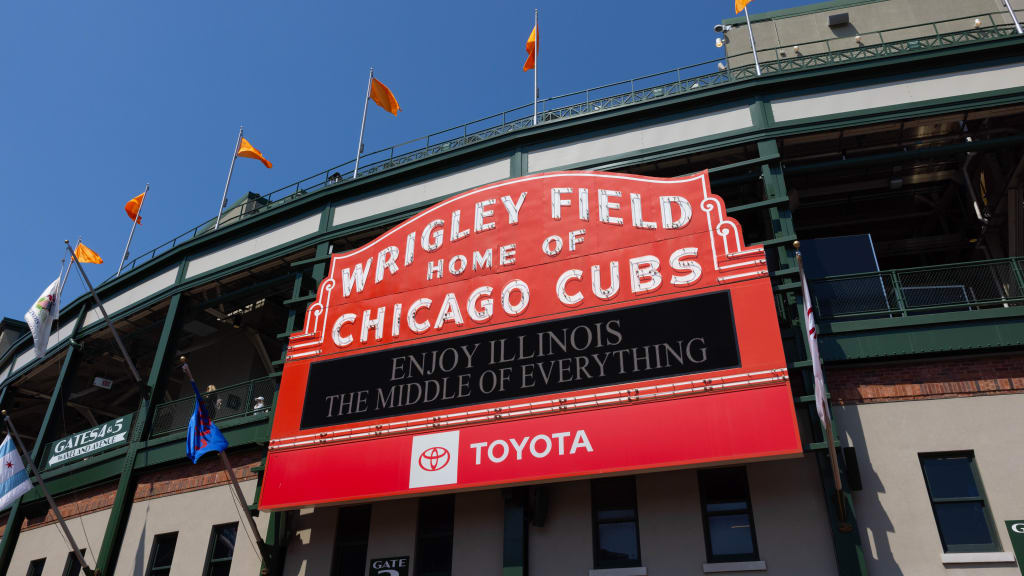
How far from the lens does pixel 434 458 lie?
14961 millimetres

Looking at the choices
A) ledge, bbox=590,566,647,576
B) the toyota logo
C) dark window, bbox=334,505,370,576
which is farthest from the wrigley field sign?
ledge, bbox=590,566,647,576

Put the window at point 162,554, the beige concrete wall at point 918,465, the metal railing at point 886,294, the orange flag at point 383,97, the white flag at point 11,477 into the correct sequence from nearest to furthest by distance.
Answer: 1. the beige concrete wall at point 918,465
2. the metal railing at point 886,294
3. the window at point 162,554
4. the white flag at point 11,477
5. the orange flag at point 383,97

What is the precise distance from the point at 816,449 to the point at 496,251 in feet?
25.2

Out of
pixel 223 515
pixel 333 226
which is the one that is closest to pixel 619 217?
pixel 333 226

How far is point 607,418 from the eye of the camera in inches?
544

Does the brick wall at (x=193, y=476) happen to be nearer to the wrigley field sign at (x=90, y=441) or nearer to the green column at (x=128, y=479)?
the green column at (x=128, y=479)

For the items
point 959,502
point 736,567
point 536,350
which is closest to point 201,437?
point 536,350

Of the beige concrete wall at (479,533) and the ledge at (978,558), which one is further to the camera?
the beige concrete wall at (479,533)

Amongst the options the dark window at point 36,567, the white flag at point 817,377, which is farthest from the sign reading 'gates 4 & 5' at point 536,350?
the dark window at point 36,567

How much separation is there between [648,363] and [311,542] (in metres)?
8.33

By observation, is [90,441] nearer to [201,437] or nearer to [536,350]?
[201,437]

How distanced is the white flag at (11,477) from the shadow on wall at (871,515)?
794 inches

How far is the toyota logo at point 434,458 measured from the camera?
14844 mm

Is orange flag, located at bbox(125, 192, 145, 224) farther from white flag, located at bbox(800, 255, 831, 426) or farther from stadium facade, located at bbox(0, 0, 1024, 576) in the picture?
white flag, located at bbox(800, 255, 831, 426)
